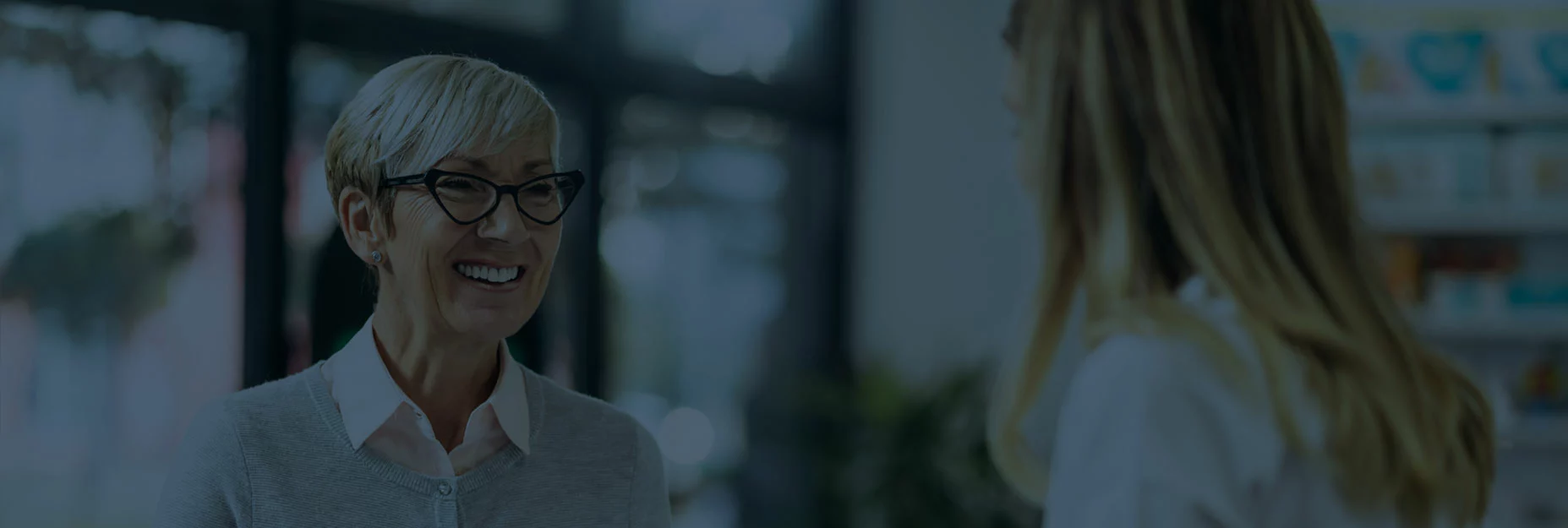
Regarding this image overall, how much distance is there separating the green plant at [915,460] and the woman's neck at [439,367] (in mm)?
3119

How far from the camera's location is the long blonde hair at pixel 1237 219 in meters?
0.91

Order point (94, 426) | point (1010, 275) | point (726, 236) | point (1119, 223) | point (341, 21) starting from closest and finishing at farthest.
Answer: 1. point (1119, 223)
2. point (94, 426)
3. point (341, 21)
4. point (726, 236)
5. point (1010, 275)

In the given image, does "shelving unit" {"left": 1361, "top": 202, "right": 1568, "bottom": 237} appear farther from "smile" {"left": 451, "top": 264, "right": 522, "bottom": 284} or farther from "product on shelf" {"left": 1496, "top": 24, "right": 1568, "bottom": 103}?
"smile" {"left": 451, "top": 264, "right": 522, "bottom": 284}

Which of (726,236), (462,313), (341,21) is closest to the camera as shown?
(462,313)

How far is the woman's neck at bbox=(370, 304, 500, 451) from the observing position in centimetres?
69

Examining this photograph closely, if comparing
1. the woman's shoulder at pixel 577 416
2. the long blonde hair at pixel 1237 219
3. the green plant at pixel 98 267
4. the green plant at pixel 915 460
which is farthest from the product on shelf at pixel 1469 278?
the woman's shoulder at pixel 577 416

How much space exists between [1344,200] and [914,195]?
11.7 ft

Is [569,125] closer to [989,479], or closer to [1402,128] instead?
[989,479]

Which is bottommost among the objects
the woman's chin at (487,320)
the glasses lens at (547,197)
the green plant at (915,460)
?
the green plant at (915,460)

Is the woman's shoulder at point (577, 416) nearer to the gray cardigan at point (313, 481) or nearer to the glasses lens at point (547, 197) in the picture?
the gray cardigan at point (313, 481)

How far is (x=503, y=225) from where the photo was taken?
652mm

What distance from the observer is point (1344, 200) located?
Answer: 990 millimetres

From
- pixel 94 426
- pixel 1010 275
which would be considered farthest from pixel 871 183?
pixel 94 426

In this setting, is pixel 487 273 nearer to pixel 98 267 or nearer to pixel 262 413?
pixel 262 413
